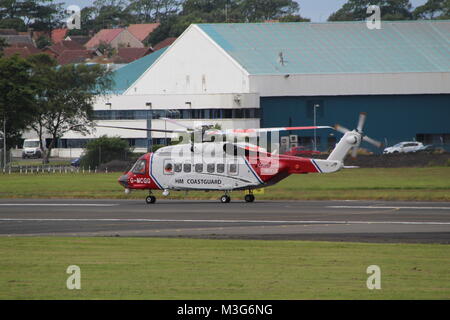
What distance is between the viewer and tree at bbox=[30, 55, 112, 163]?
312ft

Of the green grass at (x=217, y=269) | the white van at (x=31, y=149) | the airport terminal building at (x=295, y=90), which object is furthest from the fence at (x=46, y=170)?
the green grass at (x=217, y=269)

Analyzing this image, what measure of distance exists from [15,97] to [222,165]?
41646 millimetres

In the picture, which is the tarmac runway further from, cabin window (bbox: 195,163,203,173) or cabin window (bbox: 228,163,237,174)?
cabin window (bbox: 228,163,237,174)

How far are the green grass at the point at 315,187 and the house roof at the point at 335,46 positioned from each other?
34926 mm

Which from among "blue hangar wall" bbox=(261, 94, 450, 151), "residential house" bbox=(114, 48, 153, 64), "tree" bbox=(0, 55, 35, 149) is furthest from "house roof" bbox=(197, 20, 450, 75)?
"residential house" bbox=(114, 48, 153, 64)

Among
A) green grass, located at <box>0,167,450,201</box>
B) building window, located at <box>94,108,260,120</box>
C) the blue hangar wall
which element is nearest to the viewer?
green grass, located at <box>0,167,450,201</box>

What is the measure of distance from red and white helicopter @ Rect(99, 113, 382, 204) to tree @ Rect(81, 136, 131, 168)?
30.1 metres

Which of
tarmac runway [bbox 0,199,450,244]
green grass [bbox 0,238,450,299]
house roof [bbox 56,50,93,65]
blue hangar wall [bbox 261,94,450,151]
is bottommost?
green grass [bbox 0,238,450,299]

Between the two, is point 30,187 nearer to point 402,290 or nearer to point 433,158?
point 433,158

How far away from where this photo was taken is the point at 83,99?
9669cm

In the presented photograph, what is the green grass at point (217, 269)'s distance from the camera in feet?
63.4

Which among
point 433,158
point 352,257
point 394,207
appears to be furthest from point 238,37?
point 352,257

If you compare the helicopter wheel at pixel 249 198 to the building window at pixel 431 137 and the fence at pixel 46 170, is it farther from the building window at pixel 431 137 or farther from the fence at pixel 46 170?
the building window at pixel 431 137
